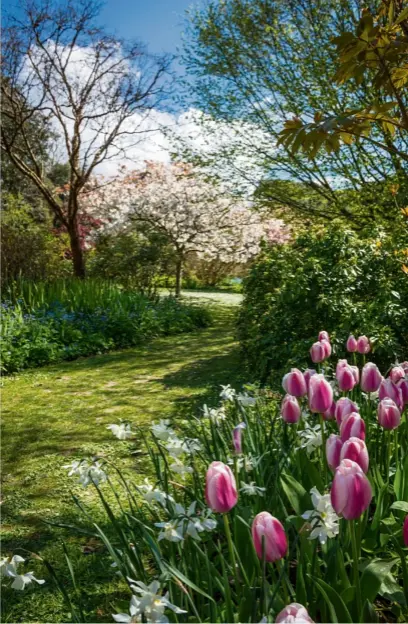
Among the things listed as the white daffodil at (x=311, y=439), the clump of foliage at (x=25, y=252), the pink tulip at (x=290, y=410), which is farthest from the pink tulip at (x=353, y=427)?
the clump of foliage at (x=25, y=252)

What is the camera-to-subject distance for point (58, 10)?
13656 millimetres

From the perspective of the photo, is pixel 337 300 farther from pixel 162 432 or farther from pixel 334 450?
pixel 334 450

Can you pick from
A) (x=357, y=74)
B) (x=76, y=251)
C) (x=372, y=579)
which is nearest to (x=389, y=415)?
(x=372, y=579)

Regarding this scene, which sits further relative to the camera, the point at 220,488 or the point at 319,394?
the point at 319,394

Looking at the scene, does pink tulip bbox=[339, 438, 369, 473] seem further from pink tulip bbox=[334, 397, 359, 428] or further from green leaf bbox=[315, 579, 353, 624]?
pink tulip bbox=[334, 397, 359, 428]

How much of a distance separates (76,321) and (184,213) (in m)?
6.56

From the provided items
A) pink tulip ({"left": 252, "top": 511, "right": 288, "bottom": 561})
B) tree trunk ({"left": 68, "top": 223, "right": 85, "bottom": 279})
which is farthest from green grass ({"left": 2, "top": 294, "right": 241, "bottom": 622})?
tree trunk ({"left": 68, "top": 223, "right": 85, "bottom": 279})

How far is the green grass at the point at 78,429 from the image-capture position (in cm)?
277

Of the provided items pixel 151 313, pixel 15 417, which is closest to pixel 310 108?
pixel 151 313

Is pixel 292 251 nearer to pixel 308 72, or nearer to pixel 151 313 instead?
pixel 308 72

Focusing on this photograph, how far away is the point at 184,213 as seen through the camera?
15367mm

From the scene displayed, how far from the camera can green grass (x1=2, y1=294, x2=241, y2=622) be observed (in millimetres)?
2770

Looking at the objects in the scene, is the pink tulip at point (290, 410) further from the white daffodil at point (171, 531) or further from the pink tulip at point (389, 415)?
the white daffodil at point (171, 531)

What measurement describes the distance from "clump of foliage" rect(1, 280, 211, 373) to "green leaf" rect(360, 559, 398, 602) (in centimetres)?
674
